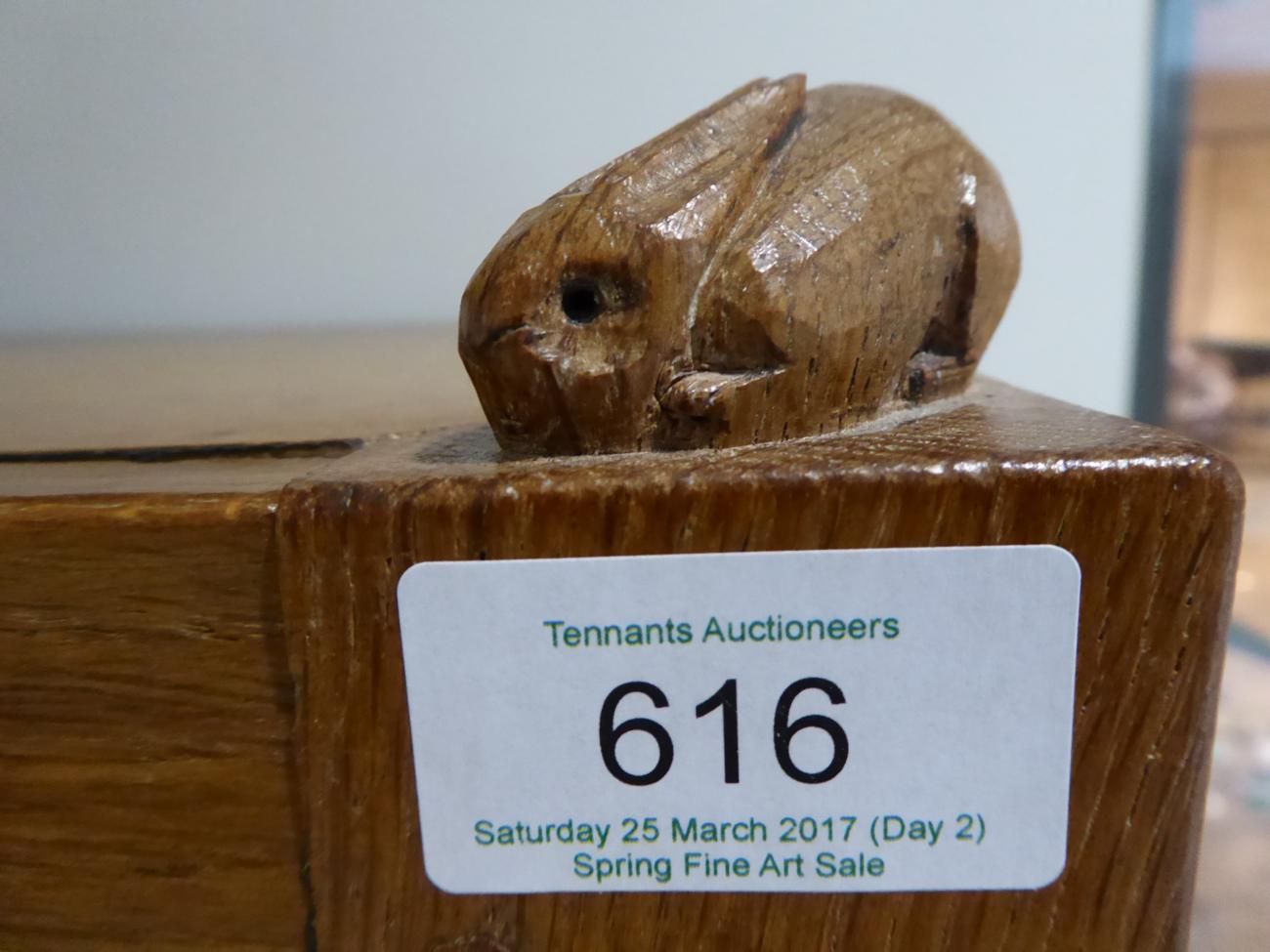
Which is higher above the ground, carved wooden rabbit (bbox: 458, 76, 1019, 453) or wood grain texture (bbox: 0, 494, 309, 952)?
carved wooden rabbit (bbox: 458, 76, 1019, 453)

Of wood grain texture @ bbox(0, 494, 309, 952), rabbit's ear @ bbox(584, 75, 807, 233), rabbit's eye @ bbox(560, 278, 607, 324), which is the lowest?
wood grain texture @ bbox(0, 494, 309, 952)

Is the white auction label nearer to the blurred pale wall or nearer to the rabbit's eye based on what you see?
the rabbit's eye

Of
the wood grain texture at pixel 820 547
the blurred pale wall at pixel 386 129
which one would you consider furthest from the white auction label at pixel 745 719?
the blurred pale wall at pixel 386 129

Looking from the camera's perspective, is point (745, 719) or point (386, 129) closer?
point (745, 719)

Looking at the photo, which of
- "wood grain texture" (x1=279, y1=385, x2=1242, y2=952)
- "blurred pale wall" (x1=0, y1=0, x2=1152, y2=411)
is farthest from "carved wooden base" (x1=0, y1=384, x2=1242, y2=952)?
"blurred pale wall" (x1=0, y1=0, x2=1152, y2=411)

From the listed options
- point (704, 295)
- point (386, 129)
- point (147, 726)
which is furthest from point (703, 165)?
point (386, 129)

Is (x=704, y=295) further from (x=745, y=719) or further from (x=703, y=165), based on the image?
(x=745, y=719)
